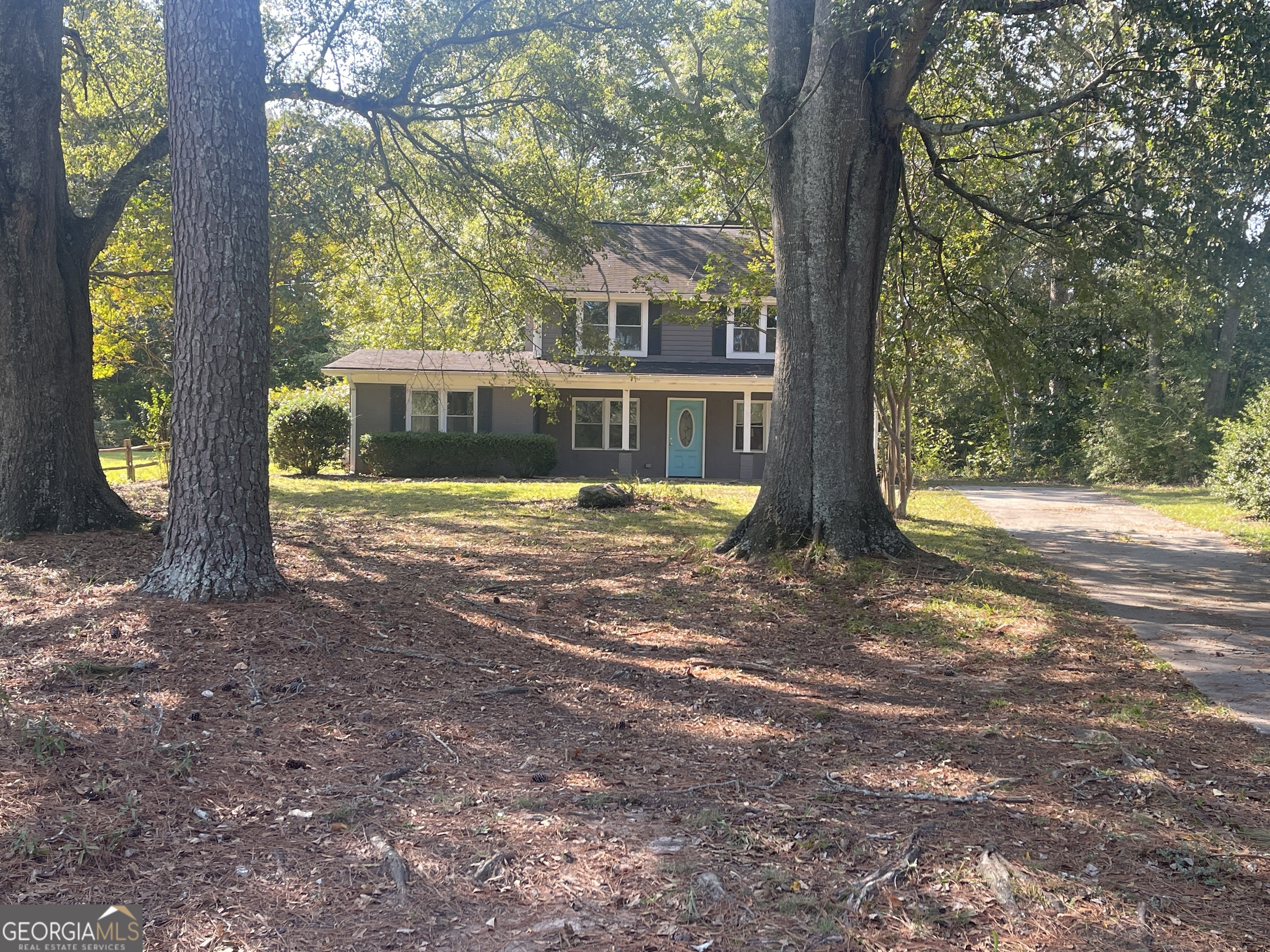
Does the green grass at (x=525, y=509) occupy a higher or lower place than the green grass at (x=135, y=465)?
lower

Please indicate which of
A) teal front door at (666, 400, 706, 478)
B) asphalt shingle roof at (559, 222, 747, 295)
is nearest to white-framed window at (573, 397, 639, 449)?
teal front door at (666, 400, 706, 478)

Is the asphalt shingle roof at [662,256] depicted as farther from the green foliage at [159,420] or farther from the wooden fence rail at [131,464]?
the wooden fence rail at [131,464]

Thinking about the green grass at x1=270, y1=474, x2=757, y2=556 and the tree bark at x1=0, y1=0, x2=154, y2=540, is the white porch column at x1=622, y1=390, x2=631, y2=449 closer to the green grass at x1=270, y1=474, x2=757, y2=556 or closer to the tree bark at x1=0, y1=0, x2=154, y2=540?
the green grass at x1=270, y1=474, x2=757, y2=556

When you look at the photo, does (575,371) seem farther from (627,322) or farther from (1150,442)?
(1150,442)

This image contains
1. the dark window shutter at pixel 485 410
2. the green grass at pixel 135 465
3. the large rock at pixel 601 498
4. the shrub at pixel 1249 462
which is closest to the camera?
the shrub at pixel 1249 462

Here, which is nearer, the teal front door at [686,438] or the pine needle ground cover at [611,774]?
the pine needle ground cover at [611,774]

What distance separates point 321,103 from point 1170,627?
10583 mm

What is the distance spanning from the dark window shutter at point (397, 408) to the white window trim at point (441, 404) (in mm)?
77

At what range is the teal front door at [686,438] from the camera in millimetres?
24188

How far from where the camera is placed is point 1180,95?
8070 mm

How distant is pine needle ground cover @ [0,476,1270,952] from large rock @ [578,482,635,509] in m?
7.73

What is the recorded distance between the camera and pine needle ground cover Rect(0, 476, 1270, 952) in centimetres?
273

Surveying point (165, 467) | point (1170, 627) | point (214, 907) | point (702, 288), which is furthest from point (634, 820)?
point (165, 467)

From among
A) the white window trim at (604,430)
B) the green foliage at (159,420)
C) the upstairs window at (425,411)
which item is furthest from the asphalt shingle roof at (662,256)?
the green foliage at (159,420)
